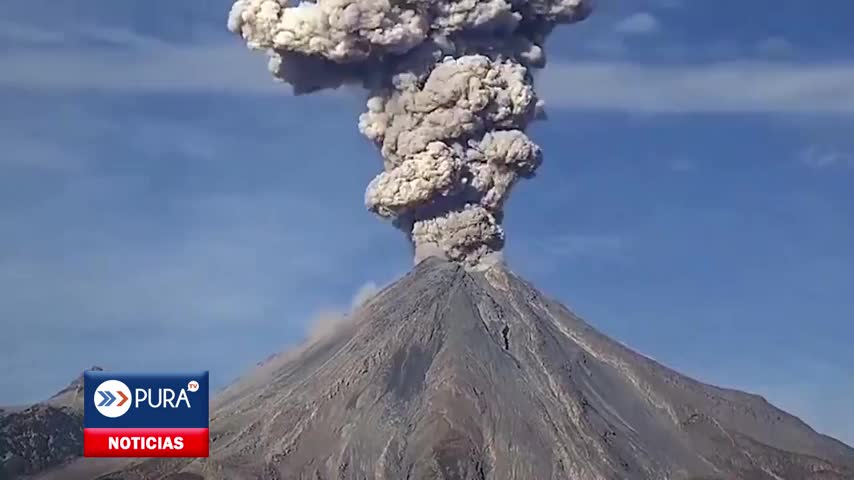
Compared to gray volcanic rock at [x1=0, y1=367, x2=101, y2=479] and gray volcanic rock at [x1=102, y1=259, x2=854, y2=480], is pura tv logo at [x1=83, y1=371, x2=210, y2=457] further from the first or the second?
gray volcanic rock at [x1=0, y1=367, x2=101, y2=479]

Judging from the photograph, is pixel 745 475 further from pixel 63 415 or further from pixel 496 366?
pixel 63 415

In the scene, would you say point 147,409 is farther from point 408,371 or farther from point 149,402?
point 408,371

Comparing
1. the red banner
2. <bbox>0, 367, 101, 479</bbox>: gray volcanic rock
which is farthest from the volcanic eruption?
the red banner

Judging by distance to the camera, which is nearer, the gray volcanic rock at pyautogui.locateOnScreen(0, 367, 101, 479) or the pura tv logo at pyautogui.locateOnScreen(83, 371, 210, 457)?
the pura tv logo at pyautogui.locateOnScreen(83, 371, 210, 457)

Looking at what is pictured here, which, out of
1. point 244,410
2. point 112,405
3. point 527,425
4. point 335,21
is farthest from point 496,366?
point 112,405

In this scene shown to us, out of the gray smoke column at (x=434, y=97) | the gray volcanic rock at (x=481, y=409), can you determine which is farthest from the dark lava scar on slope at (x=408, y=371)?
the gray smoke column at (x=434, y=97)

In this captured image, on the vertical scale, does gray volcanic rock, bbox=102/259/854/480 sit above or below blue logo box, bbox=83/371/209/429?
above

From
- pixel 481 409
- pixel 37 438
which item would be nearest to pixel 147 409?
pixel 481 409

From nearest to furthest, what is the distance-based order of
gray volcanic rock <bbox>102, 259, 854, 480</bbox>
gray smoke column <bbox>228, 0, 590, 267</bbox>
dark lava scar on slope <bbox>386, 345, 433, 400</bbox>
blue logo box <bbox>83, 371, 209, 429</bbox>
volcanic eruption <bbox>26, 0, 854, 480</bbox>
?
blue logo box <bbox>83, 371, 209, 429</bbox> → gray volcanic rock <bbox>102, 259, 854, 480</bbox> → volcanic eruption <bbox>26, 0, 854, 480</bbox> → gray smoke column <bbox>228, 0, 590, 267</bbox> → dark lava scar on slope <bbox>386, 345, 433, 400</bbox>

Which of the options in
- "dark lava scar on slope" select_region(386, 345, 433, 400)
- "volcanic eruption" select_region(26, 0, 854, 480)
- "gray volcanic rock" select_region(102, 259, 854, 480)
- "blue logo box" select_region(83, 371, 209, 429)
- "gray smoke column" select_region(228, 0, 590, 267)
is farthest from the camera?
"dark lava scar on slope" select_region(386, 345, 433, 400)
